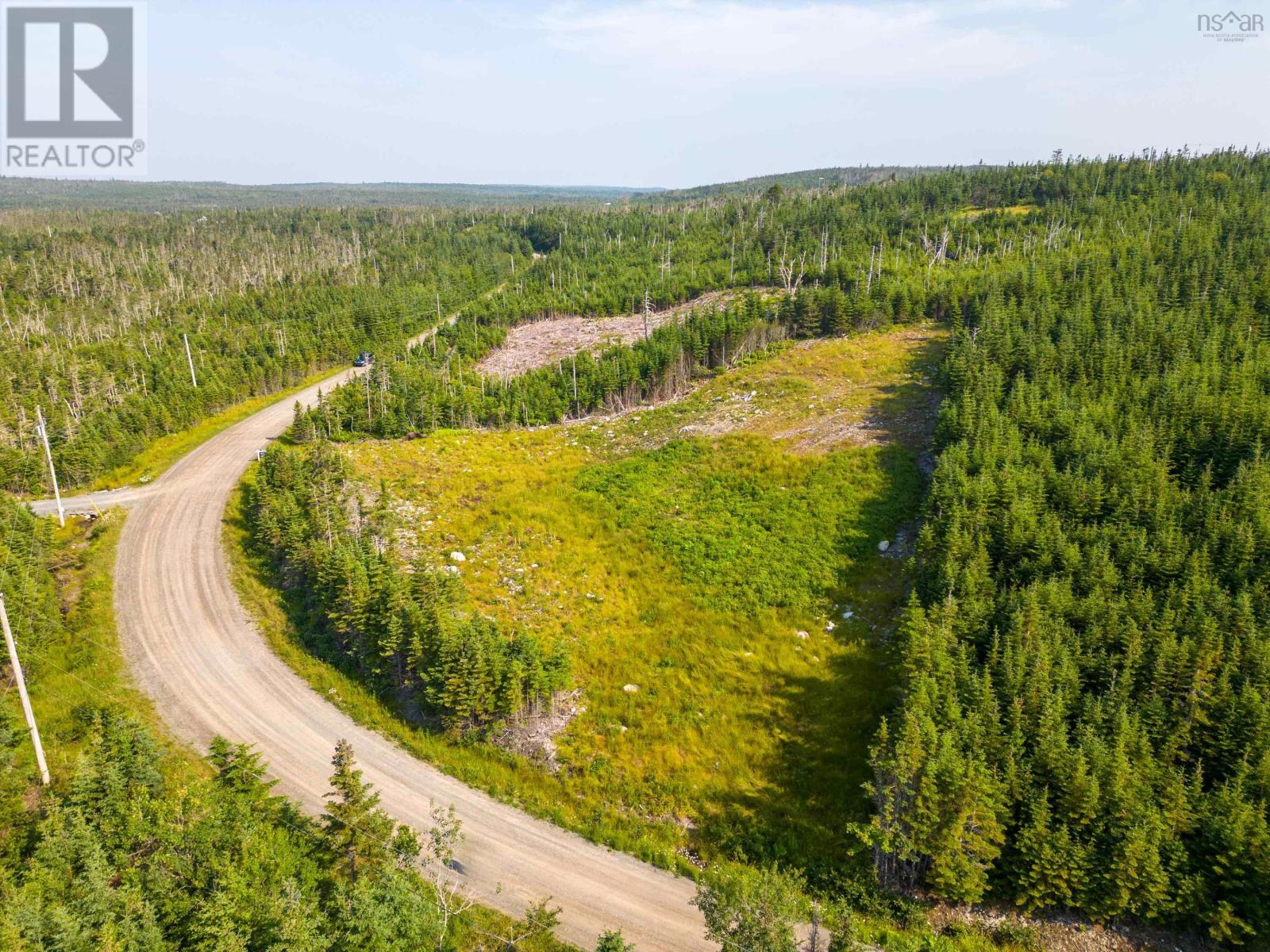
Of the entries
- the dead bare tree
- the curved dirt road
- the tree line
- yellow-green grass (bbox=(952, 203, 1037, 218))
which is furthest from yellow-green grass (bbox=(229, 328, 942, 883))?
yellow-green grass (bbox=(952, 203, 1037, 218))

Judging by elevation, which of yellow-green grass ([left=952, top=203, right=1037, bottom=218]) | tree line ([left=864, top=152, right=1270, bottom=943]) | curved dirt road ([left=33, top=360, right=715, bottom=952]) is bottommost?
curved dirt road ([left=33, top=360, right=715, bottom=952])

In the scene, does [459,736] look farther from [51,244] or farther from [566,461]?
[51,244]

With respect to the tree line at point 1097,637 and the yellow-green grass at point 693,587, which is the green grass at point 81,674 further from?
the tree line at point 1097,637

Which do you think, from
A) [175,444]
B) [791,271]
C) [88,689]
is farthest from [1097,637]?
[791,271]

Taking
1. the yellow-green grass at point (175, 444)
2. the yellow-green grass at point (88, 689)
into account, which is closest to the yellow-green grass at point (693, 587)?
the yellow-green grass at point (88, 689)

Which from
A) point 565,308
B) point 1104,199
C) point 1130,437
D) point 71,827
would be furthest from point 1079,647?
point 1104,199

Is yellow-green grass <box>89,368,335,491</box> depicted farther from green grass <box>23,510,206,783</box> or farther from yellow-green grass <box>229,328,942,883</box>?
yellow-green grass <box>229,328,942,883</box>
